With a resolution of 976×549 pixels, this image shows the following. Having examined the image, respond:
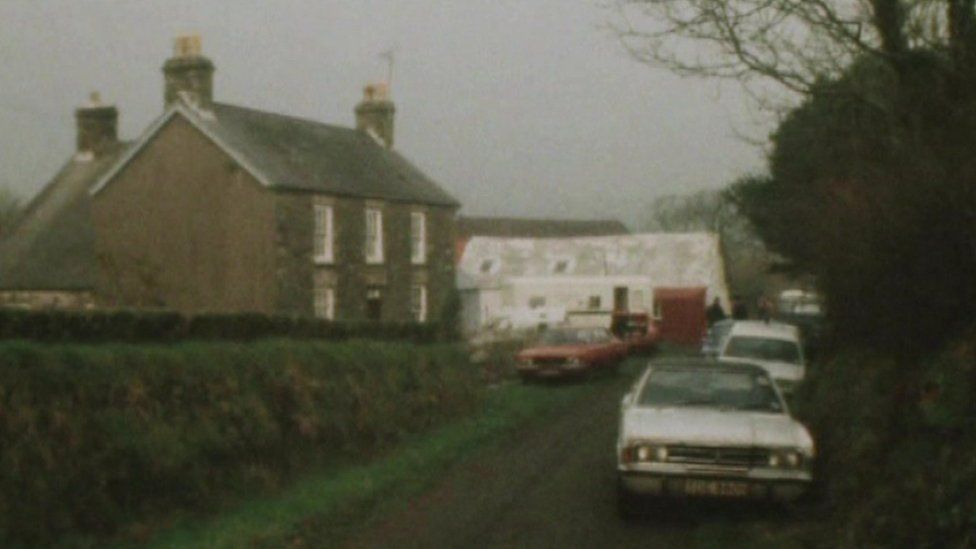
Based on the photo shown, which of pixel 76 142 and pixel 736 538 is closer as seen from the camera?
pixel 736 538

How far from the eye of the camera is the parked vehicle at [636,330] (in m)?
46.7

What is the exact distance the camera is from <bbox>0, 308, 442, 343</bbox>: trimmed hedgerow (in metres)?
16.1

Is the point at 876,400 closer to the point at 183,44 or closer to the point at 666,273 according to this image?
the point at 183,44

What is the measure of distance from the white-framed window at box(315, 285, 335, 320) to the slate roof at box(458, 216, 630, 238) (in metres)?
68.2

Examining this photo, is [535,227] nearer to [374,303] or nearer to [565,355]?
[374,303]

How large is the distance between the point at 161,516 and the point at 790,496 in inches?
263

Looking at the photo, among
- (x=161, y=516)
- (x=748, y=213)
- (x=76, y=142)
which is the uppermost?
(x=76, y=142)

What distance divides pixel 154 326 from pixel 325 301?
25603 mm

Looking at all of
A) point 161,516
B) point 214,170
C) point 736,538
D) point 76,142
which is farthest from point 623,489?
point 76,142

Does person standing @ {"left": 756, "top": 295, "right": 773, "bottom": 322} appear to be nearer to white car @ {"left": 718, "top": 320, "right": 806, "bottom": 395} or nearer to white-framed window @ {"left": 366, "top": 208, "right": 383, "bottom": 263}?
white car @ {"left": 718, "top": 320, "right": 806, "bottom": 395}

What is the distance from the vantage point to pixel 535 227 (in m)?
117

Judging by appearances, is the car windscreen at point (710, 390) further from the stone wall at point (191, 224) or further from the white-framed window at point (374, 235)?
the white-framed window at point (374, 235)

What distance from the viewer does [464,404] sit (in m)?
27.2

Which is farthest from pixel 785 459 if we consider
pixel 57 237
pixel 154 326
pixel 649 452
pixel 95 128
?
pixel 95 128
